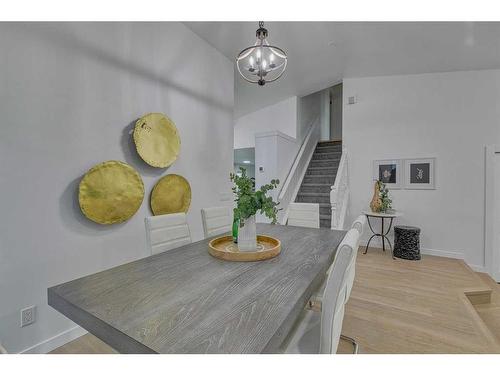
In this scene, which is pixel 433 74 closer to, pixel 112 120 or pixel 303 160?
pixel 303 160

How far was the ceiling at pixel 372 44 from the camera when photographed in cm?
286

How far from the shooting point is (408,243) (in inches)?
145

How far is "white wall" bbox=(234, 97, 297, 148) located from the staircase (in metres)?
1.03

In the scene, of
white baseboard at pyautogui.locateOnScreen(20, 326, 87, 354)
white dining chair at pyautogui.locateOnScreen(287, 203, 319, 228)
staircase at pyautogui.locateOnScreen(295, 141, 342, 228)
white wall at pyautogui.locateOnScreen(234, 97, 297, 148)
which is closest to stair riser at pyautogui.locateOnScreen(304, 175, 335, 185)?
staircase at pyautogui.locateOnScreen(295, 141, 342, 228)

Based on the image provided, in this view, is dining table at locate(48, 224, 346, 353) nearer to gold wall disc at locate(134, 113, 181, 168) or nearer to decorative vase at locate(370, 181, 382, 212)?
gold wall disc at locate(134, 113, 181, 168)

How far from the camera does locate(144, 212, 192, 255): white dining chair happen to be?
181 centimetres

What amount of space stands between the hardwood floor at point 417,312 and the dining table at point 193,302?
103 cm

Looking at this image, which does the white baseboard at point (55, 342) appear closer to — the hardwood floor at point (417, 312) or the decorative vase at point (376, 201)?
the hardwood floor at point (417, 312)

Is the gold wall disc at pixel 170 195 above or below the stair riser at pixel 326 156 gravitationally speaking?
below

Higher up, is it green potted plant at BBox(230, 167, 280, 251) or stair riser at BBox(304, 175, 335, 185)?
stair riser at BBox(304, 175, 335, 185)

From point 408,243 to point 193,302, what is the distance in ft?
12.4

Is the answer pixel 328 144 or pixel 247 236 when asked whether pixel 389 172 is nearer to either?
pixel 328 144

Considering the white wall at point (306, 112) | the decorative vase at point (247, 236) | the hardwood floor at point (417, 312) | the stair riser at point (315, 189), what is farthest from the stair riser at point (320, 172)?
the decorative vase at point (247, 236)

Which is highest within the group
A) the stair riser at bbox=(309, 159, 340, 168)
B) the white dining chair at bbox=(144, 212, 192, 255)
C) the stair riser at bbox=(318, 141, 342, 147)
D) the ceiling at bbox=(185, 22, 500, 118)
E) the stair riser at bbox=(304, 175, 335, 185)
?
the ceiling at bbox=(185, 22, 500, 118)
